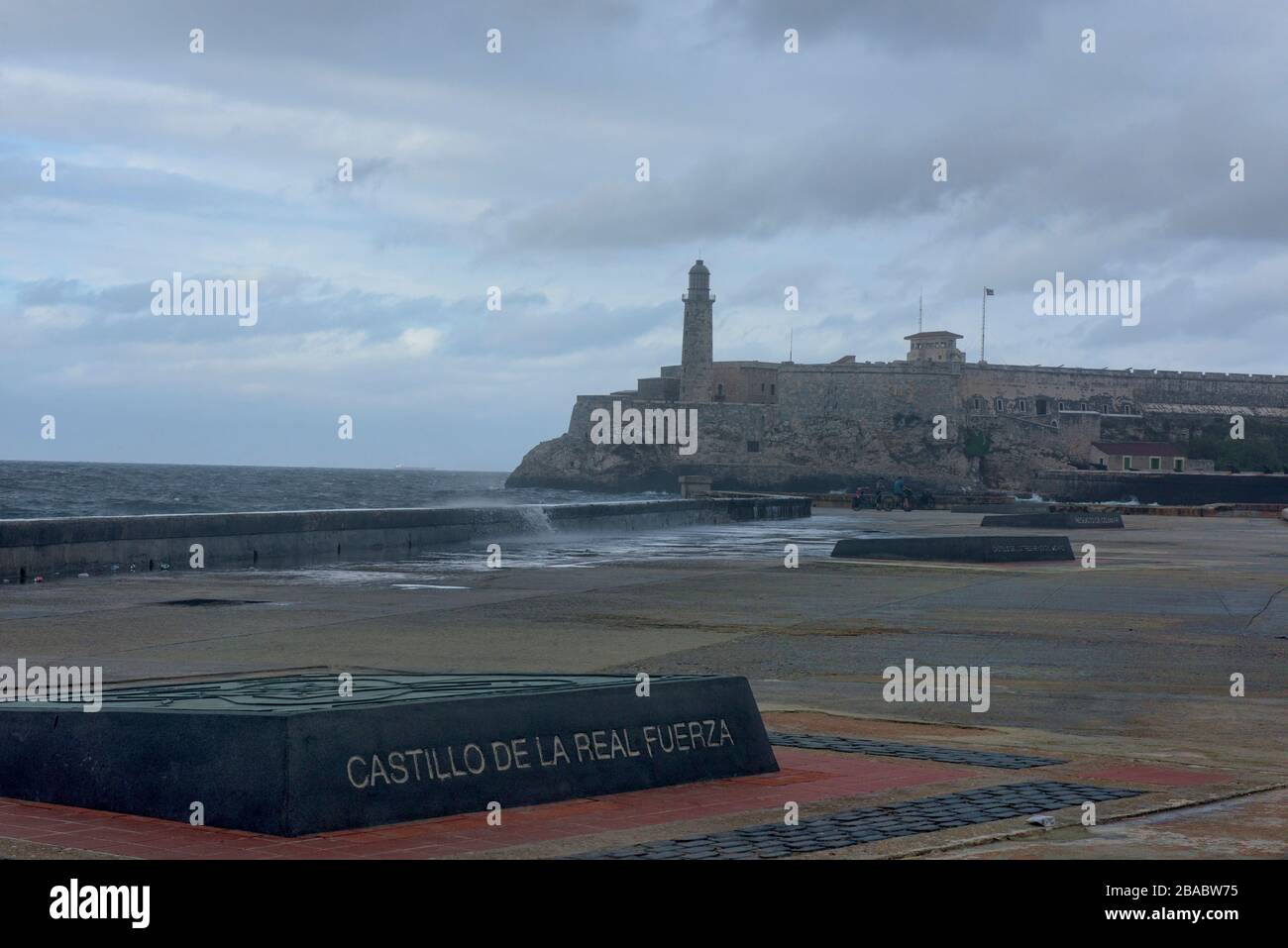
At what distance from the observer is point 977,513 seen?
57594 millimetres

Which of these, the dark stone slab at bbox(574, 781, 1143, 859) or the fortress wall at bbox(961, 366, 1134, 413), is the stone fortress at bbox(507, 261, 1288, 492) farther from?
the dark stone slab at bbox(574, 781, 1143, 859)

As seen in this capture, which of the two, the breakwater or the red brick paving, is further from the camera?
the breakwater

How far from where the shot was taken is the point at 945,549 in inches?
1066

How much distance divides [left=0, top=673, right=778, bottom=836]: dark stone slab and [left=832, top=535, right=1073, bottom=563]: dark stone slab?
20.1 m

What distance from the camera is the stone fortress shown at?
109 meters

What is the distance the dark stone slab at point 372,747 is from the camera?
5730 mm

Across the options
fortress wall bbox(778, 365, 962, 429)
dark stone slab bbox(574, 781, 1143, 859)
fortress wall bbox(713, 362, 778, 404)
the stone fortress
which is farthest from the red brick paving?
fortress wall bbox(713, 362, 778, 404)

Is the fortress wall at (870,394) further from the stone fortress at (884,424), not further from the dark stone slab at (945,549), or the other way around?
the dark stone slab at (945,549)

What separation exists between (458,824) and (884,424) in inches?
4254

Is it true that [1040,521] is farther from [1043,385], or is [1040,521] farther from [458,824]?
[1043,385]

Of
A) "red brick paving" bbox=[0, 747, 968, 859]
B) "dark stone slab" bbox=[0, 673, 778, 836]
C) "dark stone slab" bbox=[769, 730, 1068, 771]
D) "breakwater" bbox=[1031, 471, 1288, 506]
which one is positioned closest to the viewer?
"red brick paving" bbox=[0, 747, 968, 859]

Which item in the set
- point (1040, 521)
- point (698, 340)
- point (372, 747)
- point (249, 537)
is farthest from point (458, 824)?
point (698, 340)
